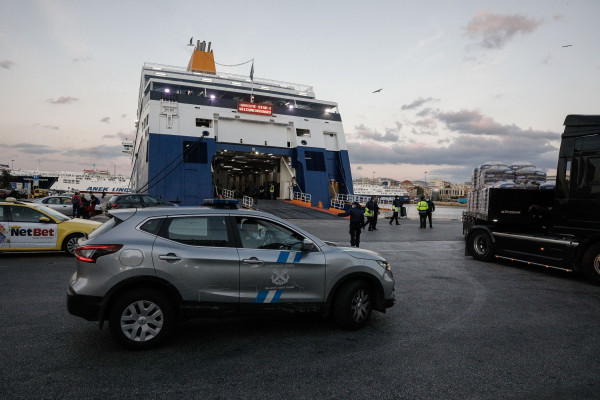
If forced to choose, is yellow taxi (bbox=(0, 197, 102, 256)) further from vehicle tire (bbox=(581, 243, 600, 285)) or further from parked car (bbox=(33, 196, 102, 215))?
parked car (bbox=(33, 196, 102, 215))

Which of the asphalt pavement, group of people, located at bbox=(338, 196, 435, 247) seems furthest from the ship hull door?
the asphalt pavement

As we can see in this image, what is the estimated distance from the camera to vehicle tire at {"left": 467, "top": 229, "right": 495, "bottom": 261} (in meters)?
10.5

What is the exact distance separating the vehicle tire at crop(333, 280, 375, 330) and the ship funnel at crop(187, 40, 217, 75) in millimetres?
35246

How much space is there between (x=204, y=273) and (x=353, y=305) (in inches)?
75.7

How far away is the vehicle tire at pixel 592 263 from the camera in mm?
8055

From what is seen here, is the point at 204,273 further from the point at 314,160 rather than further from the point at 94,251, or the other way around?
the point at 314,160

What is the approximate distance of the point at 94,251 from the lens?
4.13 metres

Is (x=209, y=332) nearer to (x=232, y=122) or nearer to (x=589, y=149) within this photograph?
(x=589, y=149)

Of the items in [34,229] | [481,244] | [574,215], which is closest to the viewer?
[574,215]

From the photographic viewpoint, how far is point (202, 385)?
347 cm

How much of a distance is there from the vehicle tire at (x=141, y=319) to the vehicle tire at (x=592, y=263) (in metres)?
8.23

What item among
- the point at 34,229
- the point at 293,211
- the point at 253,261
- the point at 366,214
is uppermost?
the point at 253,261

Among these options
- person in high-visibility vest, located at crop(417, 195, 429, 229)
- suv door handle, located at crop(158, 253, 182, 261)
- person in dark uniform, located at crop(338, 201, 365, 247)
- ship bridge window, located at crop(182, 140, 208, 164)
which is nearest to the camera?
suv door handle, located at crop(158, 253, 182, 261)

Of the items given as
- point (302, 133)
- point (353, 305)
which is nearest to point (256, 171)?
point (302, 133)
